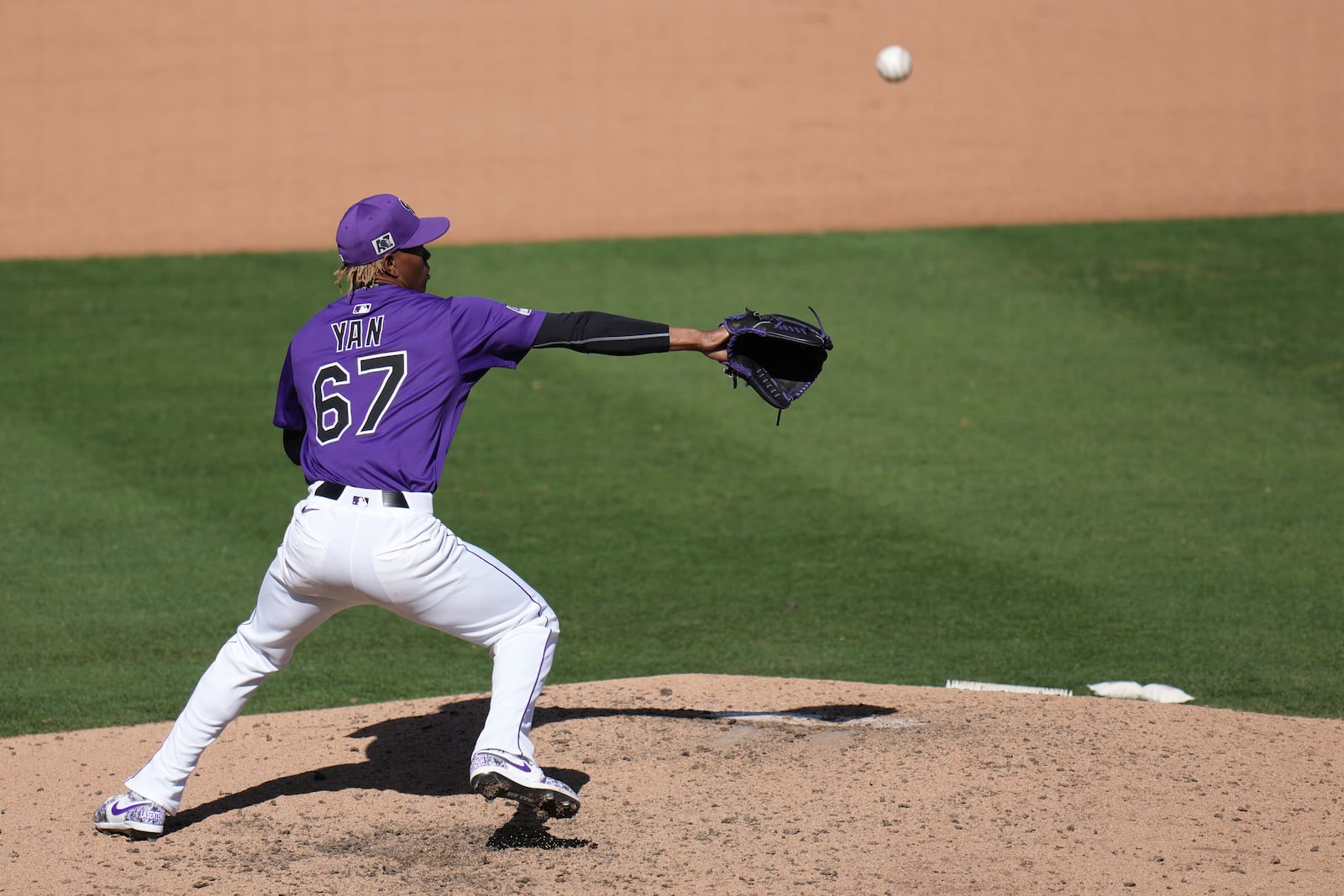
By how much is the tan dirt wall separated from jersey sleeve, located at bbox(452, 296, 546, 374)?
1047 cm

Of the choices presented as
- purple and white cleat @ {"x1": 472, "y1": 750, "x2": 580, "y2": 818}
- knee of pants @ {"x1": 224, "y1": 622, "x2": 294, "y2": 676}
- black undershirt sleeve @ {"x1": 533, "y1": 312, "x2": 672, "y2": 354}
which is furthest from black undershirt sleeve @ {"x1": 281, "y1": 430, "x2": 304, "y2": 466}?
purple and white cleat @ {"x1": 472, "y1": 750, "x2": 580, "y2": 818}

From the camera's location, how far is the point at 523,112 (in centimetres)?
1488

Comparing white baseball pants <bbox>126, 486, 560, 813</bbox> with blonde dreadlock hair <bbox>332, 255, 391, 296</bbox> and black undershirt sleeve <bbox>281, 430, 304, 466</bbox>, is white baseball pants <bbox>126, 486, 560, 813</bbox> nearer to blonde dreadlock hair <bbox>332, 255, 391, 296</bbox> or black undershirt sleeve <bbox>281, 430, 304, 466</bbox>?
black undershirt sleeve <bbox>281, 430, 304, 466</bbox>

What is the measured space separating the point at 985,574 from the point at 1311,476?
2778 mm

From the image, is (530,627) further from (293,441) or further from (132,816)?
(132,816)

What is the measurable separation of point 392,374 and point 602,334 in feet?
1.98

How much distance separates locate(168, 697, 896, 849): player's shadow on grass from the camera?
4.62 metres

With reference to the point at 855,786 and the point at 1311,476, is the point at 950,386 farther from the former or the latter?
the point at 855,786

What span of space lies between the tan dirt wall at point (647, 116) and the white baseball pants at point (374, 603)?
1056 cm

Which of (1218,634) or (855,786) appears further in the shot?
(1218,634)

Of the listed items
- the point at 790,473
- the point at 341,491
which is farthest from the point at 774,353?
the point at 790,473

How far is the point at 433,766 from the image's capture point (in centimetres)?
519

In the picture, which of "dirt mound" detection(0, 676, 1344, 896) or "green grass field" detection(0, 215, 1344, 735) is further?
"green grass field" detection(0, 215, 1344, 735)

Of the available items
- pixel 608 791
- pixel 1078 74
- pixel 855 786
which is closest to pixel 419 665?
pixel 608 791
